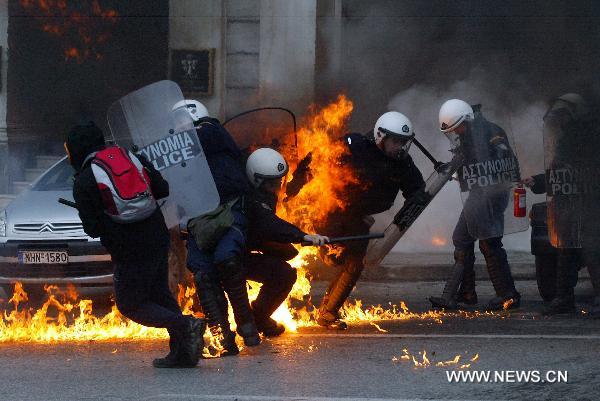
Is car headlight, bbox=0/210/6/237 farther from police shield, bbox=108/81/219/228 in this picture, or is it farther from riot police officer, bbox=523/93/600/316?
riot police officer, bbox=523/93/600/316

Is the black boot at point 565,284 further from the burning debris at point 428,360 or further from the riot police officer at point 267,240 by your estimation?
the riot police officer at point 267,240

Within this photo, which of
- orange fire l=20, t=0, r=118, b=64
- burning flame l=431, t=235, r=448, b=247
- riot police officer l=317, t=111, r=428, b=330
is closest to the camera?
riot police officer l=317, t=111, r=428, b=330

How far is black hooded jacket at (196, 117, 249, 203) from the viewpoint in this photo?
24.7 ft

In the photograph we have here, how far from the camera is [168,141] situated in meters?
7.67

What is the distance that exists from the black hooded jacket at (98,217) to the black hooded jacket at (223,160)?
33.1 inches

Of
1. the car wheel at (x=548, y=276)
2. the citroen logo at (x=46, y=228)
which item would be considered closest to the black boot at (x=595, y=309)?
the car wheel at (x=548, y=276)

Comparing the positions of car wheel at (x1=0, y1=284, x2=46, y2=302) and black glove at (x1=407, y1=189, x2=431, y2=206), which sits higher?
black glove at (x1=407, y1=189, x2=431, y2=206)

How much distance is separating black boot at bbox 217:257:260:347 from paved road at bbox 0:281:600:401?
0.10 m

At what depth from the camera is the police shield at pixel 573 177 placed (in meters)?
8.85

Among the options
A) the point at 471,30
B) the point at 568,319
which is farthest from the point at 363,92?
the point at 568,319

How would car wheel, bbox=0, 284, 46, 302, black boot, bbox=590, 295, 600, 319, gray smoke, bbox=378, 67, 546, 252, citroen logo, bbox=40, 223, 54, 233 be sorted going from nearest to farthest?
black boot, bbox=590, 295, 600, 319
citroen logo, bbox=40, 223, 54, 233
car wheel, bbox=0, 284, 46, 302
gray smoke, bbox=378, 67, 546, 252

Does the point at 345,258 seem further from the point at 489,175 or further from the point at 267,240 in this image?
the point at 489,175

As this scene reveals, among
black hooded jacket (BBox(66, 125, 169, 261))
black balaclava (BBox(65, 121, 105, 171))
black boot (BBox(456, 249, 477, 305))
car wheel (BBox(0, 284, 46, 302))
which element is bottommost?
car wheel (BBox(0, 284, 46, 302))
